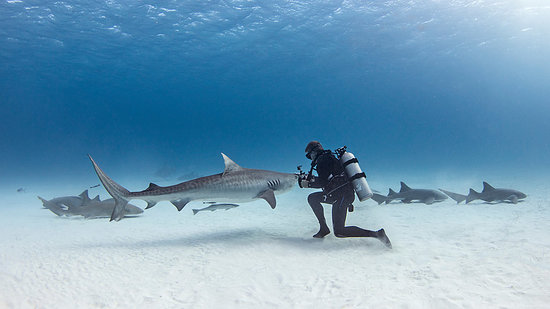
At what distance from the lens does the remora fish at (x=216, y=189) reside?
5527 mm

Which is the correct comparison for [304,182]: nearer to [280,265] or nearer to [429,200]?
[280,265]

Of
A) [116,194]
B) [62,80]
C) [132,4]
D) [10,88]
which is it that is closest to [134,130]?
[10,88]

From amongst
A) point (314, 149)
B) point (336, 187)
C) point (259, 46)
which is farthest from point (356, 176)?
point (259, 46)

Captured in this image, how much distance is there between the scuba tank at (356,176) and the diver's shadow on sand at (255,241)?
4.04 ft

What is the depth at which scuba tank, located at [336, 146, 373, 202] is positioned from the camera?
15.5 ft

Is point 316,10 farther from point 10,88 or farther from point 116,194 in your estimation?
point 10,88

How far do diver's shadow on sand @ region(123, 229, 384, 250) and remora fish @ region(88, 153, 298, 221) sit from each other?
0.89 metres

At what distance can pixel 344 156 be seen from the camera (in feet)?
16.9

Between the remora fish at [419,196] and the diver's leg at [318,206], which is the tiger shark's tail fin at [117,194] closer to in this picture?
the diver's leg at [318,206]

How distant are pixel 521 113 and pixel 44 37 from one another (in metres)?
203

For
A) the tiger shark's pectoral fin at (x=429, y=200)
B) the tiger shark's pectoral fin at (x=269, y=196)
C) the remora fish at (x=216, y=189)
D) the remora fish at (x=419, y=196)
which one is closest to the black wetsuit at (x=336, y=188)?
the tiger shark's pectoral fin at (x=269, y=196)

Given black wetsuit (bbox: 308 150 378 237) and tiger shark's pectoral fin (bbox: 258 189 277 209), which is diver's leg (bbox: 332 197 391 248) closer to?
black wetsuit (bbox: 308 150 378 237)

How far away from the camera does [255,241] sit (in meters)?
6.03

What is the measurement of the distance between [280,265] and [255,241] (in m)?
1.52
